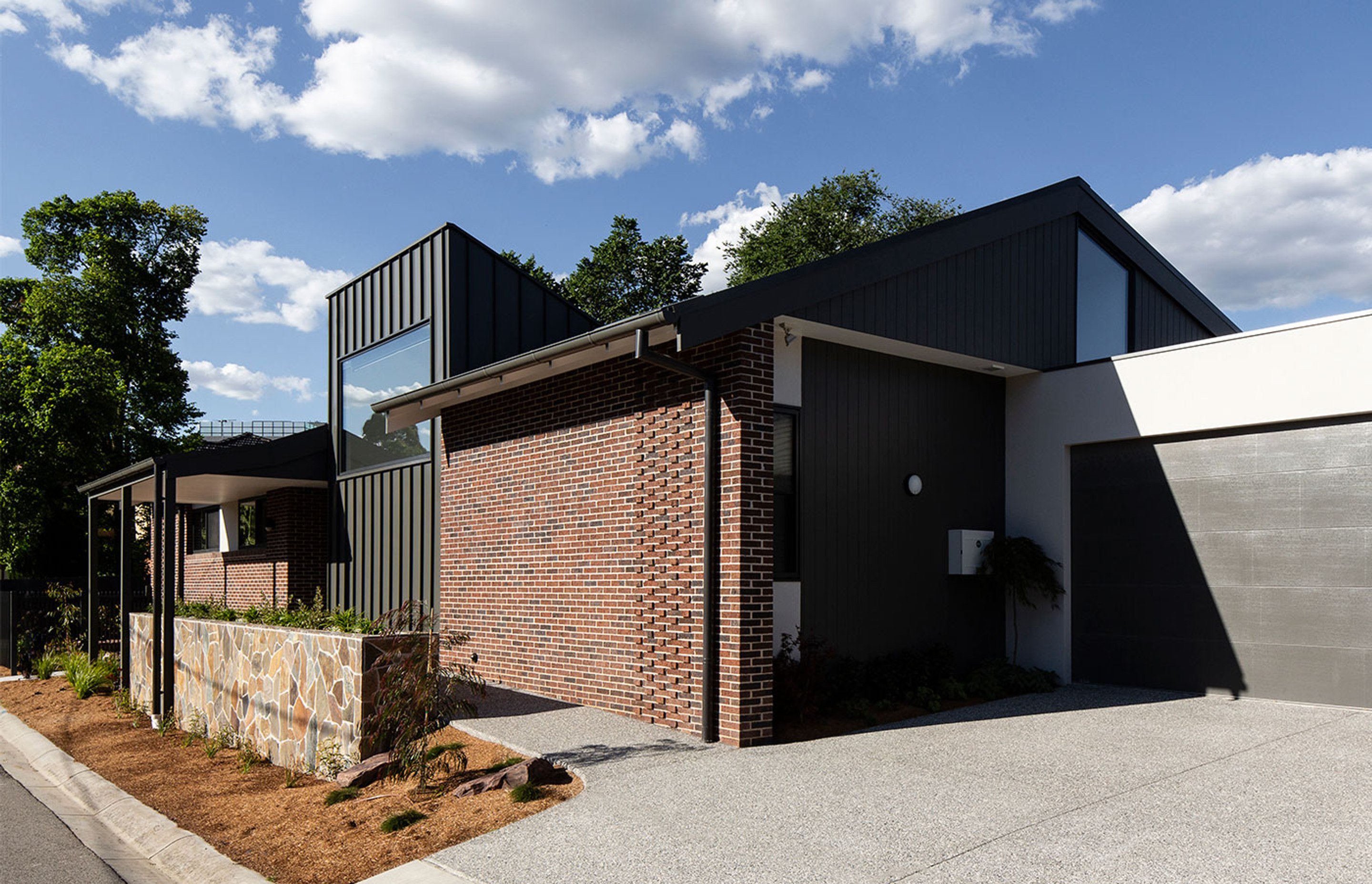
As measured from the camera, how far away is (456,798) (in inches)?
248

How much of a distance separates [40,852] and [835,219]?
37.3 metres

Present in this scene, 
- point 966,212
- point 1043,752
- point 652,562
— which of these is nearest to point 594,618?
point 652,562

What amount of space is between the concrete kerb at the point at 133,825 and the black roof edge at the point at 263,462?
3.74 meters

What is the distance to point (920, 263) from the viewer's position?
384 inches

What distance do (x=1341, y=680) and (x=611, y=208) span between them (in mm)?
33242

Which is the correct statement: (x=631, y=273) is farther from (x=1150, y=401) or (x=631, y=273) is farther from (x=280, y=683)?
(x=280, y=683)

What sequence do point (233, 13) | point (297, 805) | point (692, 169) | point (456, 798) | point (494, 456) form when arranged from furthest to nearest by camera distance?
point (692, 169) → point (494, 456) → point (233, 13) → point (297, 805) → point (456, 798)

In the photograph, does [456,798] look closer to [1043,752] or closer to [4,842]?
[4,842]

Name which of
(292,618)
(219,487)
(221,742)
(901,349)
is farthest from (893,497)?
(219,487)

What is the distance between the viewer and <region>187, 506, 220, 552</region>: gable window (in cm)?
1958

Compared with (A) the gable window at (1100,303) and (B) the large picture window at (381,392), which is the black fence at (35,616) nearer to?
(B) the large picture window at (381,392)

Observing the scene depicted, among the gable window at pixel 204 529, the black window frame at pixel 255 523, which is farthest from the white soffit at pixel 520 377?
the gable window at pixel 204 529

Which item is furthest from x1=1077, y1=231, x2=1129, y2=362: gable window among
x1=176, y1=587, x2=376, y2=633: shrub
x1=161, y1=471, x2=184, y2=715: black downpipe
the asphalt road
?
the asphalt road

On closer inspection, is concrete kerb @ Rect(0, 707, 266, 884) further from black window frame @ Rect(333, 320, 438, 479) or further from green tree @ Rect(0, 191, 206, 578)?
green tree @ Rect(0, 191, 206, 578)
